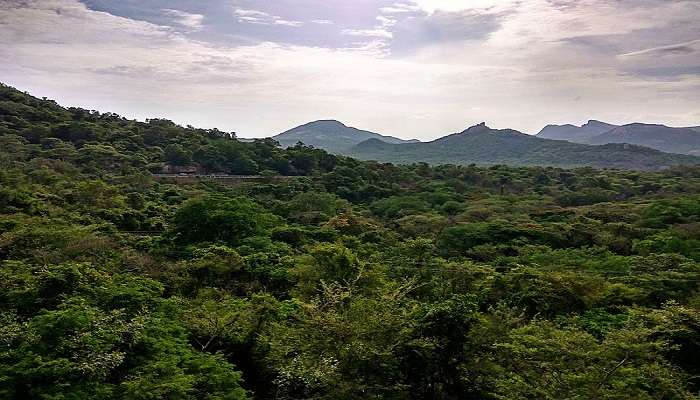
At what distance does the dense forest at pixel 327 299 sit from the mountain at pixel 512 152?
103 m

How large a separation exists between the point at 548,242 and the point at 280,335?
17549 mm

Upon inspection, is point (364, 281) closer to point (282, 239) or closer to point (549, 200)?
point (282, 239)

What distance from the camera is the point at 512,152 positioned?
154 meters

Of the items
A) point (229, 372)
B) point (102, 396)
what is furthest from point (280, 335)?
point (102, 396)

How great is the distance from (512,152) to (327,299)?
5961 inches

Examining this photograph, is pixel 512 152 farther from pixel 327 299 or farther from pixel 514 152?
pixel 327 299

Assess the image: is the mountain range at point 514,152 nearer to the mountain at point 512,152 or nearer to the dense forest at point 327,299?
the mountain at point 512,152

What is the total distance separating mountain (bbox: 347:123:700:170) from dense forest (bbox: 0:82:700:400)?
10279cm

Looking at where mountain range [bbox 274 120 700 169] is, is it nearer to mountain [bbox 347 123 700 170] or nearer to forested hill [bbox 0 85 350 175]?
mountain [bbox 347 123 700 170]

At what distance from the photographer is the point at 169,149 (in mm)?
45406

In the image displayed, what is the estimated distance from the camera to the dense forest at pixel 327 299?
28.4 feet

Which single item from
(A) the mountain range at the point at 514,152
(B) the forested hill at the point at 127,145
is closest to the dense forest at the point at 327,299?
(B) the forested hill at the point at 127,145

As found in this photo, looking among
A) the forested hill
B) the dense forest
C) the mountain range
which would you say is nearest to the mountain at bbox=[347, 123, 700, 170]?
the mountain range

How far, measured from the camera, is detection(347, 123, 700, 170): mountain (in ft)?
407
